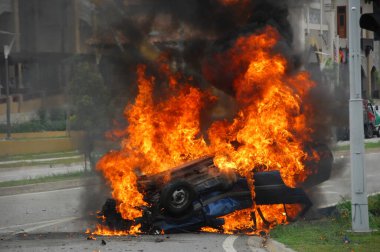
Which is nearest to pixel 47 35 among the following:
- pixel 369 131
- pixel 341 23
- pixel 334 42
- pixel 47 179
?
pixel 47 179

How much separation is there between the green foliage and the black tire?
22.2 ft

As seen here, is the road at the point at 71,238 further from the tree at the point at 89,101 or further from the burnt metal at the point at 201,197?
the tree at the point at 89,101

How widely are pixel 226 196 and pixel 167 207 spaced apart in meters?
0.88

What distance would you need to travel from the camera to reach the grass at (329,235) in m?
8.24

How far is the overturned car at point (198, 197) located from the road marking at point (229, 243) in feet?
1.37

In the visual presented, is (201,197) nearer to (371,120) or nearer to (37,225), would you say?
(37,225)

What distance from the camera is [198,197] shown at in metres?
9.83

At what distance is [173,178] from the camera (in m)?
10.2

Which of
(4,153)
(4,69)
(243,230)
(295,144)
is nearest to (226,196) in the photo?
(243,230)

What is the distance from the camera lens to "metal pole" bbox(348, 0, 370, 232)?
916cm

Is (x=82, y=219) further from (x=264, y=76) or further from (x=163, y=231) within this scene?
(x=264, y=76)

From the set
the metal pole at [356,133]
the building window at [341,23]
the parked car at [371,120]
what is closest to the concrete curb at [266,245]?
the metal pole at [356,133]

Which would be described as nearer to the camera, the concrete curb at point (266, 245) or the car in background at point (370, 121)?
the concrete curb at point (266, 245)

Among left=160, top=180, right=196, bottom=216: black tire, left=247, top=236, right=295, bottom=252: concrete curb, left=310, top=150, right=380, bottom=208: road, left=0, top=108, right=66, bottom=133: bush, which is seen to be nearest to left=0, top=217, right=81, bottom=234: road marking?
left=160, top=180, right=196, bottom=216: black tire
